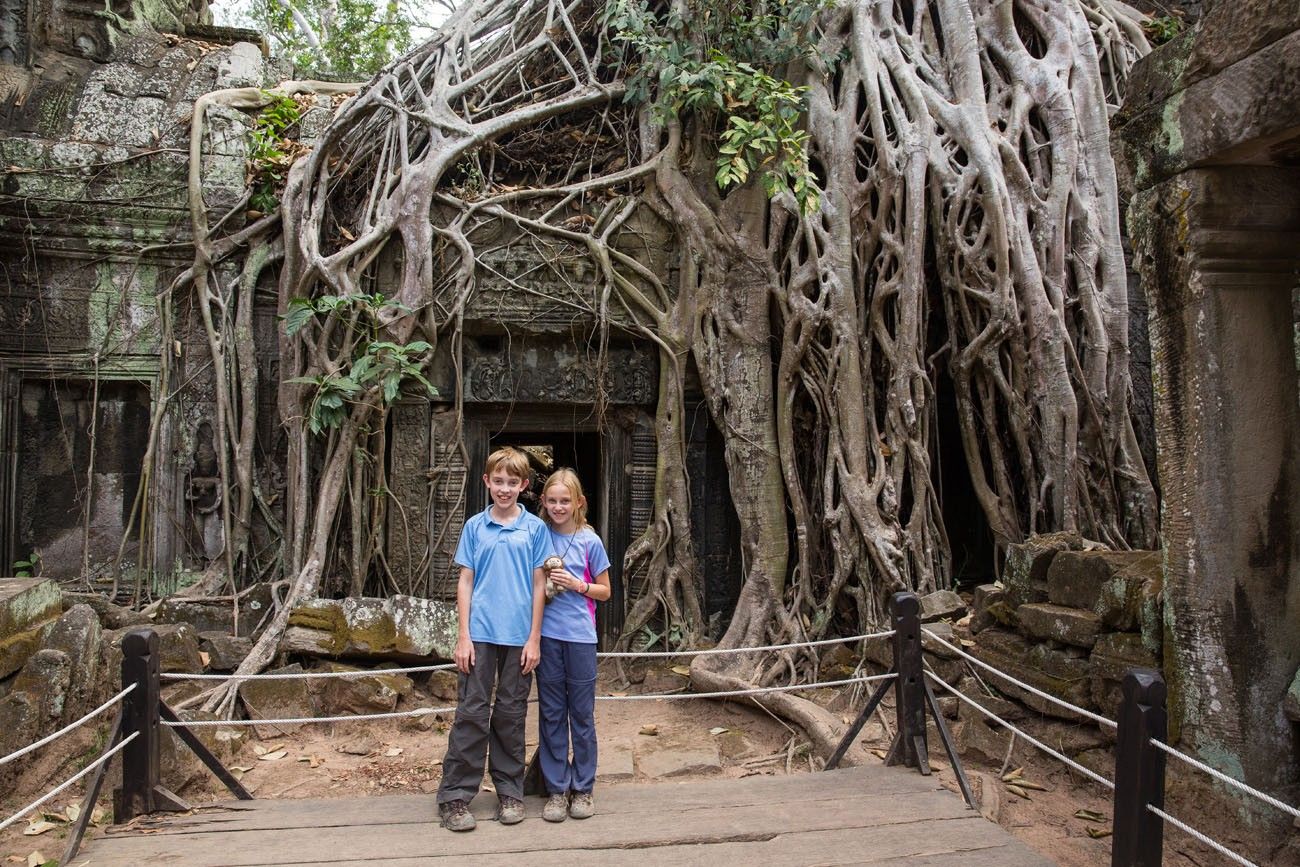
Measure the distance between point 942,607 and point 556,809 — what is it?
250 centimetres

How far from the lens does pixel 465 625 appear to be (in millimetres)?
2695

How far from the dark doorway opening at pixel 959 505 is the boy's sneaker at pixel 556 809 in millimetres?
3731

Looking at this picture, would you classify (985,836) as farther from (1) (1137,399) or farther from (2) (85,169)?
(2) (85,169)

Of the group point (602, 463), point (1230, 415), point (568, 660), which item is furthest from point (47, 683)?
point (1230, 415)

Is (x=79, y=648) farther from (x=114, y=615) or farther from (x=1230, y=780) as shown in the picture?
(x=1230, y=780)

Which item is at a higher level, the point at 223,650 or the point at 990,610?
the point at 990,610

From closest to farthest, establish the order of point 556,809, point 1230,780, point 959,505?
point 1230,780
point 556,809
point 959,505

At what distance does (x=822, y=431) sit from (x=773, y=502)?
47 cm

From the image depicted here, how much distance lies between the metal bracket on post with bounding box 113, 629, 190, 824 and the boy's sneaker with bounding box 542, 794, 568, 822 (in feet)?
3.60

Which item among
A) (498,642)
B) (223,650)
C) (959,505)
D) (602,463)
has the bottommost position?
(223,650)

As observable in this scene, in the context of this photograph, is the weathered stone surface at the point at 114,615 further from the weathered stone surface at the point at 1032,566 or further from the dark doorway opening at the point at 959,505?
the dark doorway opening at the point at 959,505

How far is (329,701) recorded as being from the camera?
4516 mm

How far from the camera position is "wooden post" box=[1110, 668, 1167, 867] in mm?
2080

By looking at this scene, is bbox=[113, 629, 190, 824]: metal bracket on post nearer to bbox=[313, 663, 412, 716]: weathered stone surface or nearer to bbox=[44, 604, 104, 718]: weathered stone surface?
bbox=[44, 604, 104, 718]: weathered stone surface
